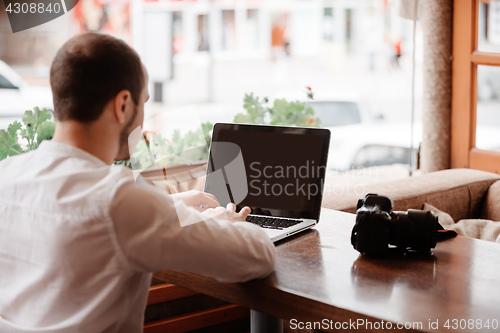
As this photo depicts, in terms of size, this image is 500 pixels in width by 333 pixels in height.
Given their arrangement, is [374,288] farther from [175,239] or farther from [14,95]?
[14,95]

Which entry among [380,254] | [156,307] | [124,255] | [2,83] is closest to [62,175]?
[124,255]

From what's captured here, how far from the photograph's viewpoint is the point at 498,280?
134 cm

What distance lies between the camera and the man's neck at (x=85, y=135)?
3.98 ft

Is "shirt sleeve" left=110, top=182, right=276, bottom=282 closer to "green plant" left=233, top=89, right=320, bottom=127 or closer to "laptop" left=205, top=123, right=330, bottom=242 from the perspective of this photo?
"laptop" left=205, top=123, right=330, bottom=242

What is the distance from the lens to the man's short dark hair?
1.19m

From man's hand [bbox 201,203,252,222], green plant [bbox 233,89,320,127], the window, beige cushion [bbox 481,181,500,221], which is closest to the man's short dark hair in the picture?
man's hand [bbox 201,203,252,222]

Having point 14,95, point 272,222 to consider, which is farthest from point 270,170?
point 14,95

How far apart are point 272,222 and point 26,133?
1.06 m

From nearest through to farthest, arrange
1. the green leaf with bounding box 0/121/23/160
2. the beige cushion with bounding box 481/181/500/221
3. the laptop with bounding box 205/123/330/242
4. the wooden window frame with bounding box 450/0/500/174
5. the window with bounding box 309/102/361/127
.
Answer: the laptop with bounding box 205/123/330/242 < the green leaf with bounding box 0/121/23/160 < the beige cushion with bounding box 481/181/500/221 < the wooden window frame with bounding box 450/0/500/174 < the window with bounding box 309/102/361/127

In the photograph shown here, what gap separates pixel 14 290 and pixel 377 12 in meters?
19.0

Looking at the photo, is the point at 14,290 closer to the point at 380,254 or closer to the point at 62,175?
the point at 62,175

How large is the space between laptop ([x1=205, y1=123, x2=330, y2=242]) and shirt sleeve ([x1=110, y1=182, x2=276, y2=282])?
0.50m

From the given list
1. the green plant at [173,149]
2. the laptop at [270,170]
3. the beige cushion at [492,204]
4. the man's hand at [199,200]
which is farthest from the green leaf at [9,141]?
the beige cushion at [492,204]

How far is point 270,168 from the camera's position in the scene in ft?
6.26
